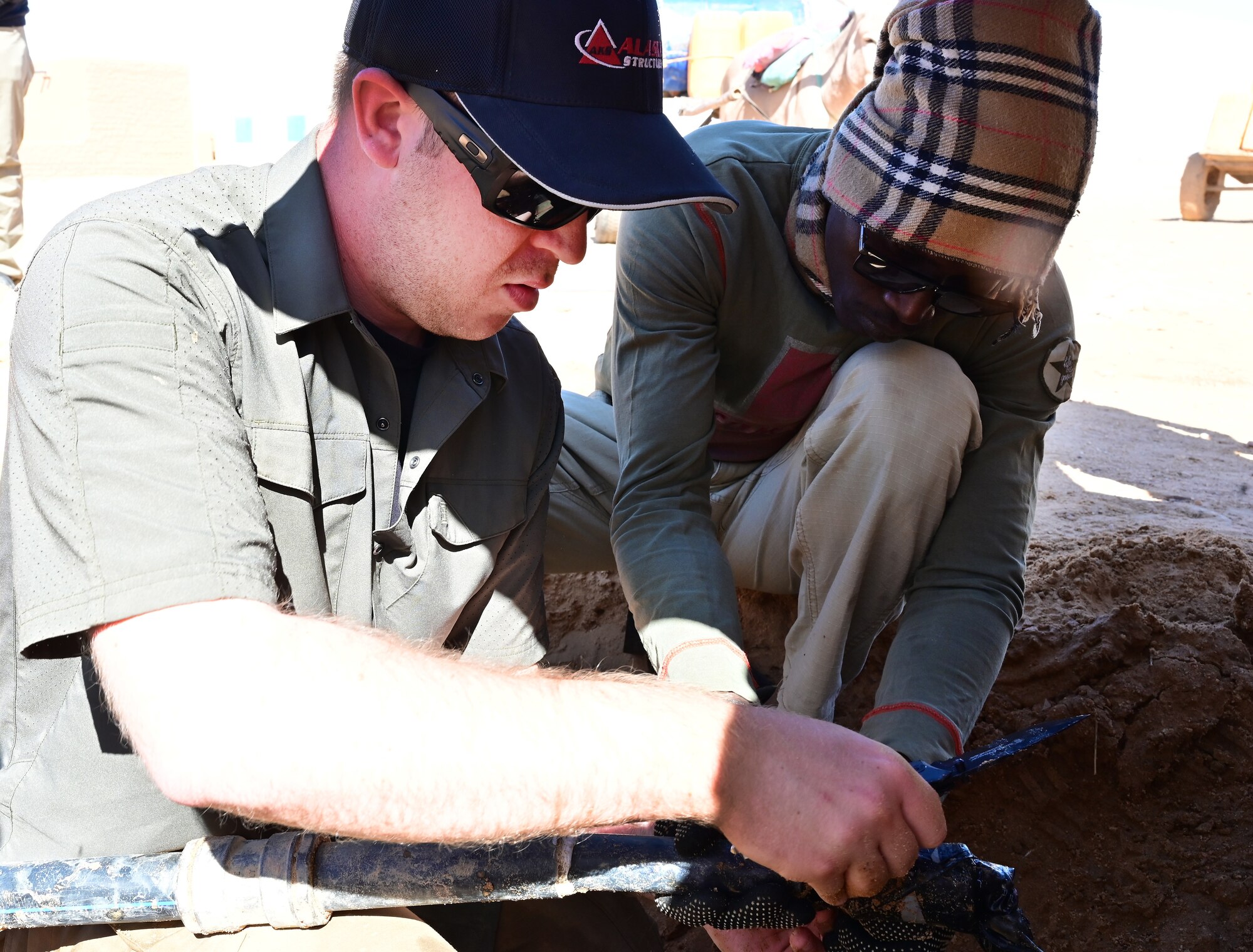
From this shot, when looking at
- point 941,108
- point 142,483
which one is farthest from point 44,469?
point 941,108

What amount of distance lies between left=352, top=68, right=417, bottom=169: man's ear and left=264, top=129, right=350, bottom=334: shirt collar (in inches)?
5.5

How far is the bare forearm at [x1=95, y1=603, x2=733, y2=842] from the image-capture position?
3.73ft

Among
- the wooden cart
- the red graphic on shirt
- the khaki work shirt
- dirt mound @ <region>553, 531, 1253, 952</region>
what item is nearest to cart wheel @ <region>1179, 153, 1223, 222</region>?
the wooden cart

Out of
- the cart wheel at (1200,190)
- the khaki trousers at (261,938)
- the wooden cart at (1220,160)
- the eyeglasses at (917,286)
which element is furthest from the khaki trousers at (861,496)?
the cart wheel at (1200,190)

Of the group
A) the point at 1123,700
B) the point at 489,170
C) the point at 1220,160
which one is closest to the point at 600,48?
the point at 489,170

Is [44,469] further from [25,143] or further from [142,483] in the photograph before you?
[25,143]

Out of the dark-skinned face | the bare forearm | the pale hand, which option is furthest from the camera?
the dark-skinned face

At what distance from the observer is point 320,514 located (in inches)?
65.1

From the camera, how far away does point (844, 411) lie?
1984 mm

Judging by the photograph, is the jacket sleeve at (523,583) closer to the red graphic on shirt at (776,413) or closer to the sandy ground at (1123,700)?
the red graphic on shirt at (776,413)

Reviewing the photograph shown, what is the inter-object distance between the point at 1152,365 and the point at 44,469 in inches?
232

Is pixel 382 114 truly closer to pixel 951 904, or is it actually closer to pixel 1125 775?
pixel 951 904

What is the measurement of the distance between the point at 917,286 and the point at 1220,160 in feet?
32.2

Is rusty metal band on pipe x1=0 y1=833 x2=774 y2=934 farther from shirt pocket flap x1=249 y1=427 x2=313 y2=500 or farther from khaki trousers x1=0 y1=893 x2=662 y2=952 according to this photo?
shirt pocket flap x1=249 y1=427 x2=313 y2=500
